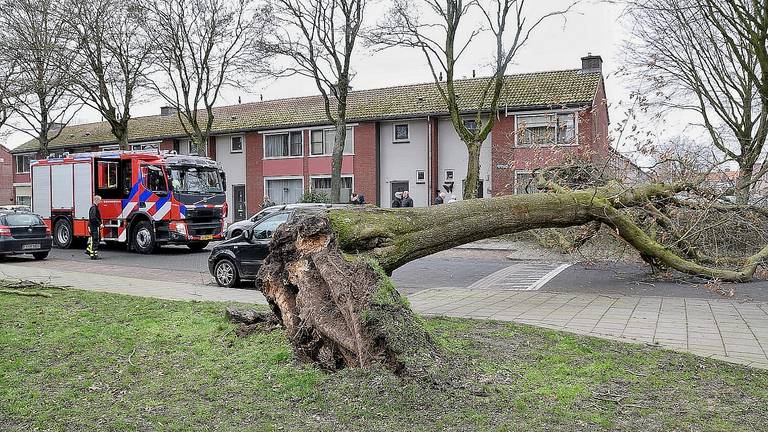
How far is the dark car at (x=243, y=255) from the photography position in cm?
1247

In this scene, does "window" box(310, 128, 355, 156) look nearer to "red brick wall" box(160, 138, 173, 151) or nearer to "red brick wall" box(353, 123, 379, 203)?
"red brick wall" box(353, 123, 379, 203)

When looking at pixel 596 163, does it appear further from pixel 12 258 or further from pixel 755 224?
pixel 12 258

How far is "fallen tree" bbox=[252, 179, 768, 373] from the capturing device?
508 centimetres

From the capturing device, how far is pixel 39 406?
4.59m

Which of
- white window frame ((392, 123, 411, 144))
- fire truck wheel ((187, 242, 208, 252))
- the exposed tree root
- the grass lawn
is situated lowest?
the grass lawn

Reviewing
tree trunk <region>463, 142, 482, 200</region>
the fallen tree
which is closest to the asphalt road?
the fallen tree

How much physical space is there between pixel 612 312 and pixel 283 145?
29.8 meters

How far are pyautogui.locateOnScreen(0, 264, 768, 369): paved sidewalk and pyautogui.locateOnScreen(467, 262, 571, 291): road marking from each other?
67 centimetres

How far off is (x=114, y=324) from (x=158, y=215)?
1298 centimetres

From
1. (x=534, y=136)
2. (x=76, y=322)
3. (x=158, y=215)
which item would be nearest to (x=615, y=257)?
(x=534, y=136)

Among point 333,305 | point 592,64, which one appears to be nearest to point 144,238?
point 333,305

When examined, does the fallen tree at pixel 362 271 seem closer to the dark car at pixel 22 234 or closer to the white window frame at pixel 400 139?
the dark car at pixel 22 234

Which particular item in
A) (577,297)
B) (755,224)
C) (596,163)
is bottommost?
(577,297)

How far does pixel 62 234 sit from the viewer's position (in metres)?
22.6
